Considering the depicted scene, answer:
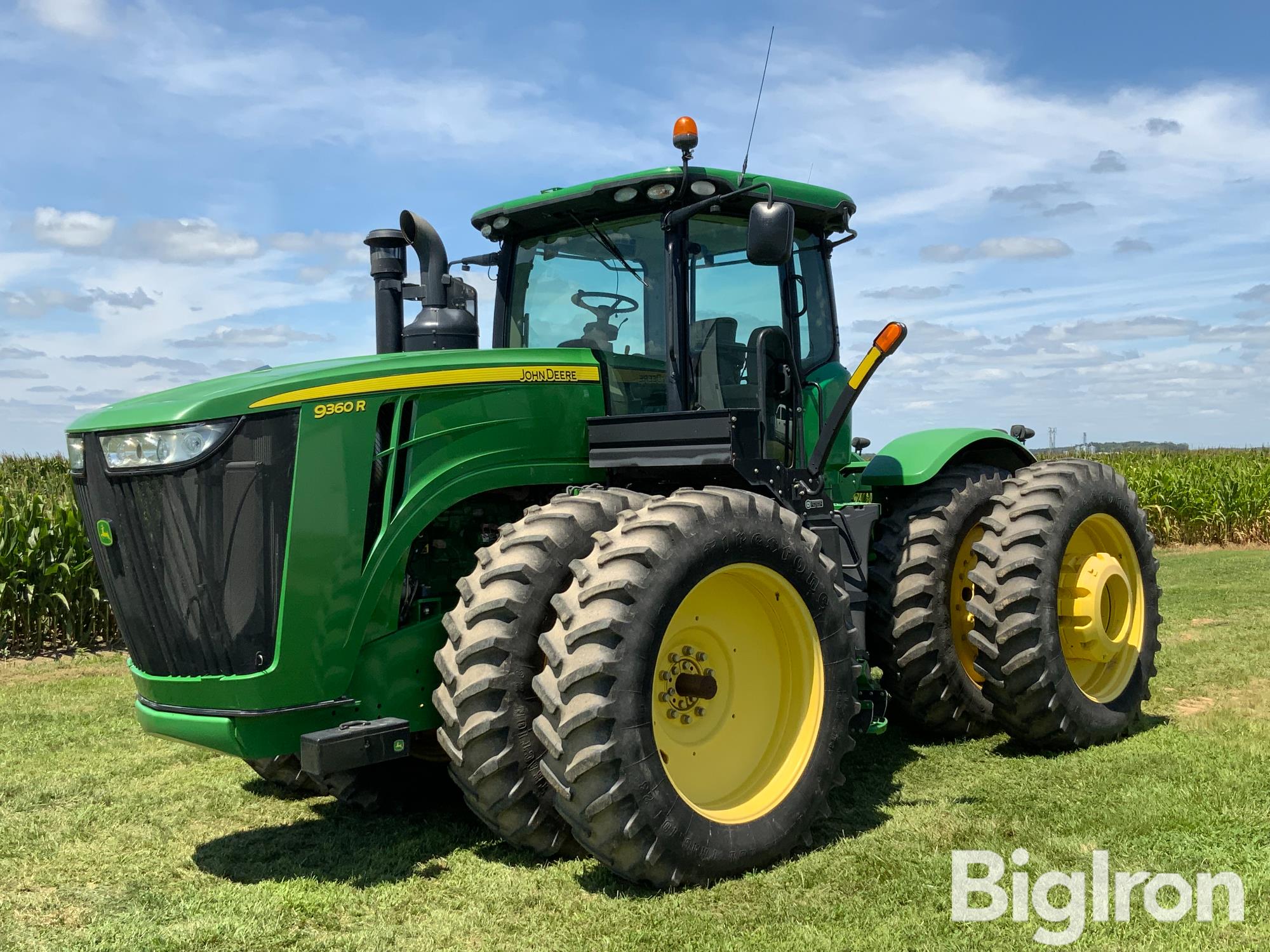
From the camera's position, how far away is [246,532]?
4.26m

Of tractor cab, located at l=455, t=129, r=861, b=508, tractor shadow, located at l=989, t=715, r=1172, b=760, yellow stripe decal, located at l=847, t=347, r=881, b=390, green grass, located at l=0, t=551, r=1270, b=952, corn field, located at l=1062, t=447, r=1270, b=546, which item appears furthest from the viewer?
corn field, located at l=1062, t=447, r=1270, b=546

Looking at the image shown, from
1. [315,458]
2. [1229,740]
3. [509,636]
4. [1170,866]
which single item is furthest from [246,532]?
[1229,740]

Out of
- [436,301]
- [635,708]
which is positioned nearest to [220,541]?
[635,708]

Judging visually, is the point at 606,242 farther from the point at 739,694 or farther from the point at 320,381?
the point at 739,694

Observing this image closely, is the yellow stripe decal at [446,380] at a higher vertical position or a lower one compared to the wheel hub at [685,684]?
higher

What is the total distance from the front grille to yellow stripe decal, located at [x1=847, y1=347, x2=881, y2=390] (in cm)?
295

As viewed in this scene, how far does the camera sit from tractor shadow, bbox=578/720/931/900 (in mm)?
4297

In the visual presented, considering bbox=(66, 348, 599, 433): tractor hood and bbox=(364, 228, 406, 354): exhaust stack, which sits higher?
bbox=(364, 228, 406, 354): exhaust stack

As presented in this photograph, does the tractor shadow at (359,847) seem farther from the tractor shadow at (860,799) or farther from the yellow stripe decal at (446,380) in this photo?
the yellow stripe decal at (446,380)

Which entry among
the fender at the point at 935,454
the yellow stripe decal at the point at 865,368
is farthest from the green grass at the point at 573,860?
the yellow stripe decal at the point at 865,368

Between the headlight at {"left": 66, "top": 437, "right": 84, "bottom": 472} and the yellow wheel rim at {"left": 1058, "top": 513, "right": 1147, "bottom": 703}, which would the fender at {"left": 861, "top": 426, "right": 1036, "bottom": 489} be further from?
the headlight at {"left": 66, "top": 437, "right": 84, "bottom": 472}

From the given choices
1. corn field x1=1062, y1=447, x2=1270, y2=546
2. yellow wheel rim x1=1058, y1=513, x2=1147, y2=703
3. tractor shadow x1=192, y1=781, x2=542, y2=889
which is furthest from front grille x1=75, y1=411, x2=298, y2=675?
corn field x1=1062, y1=447, x2=1270, y2=546

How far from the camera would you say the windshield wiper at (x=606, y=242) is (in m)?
5.57

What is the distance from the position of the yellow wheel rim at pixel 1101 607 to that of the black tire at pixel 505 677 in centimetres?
331
